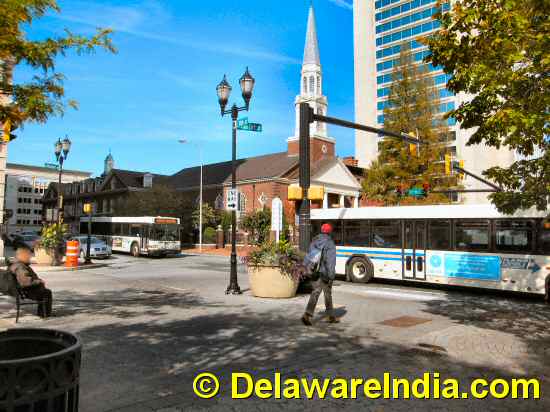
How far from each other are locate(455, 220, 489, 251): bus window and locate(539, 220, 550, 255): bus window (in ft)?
5.08

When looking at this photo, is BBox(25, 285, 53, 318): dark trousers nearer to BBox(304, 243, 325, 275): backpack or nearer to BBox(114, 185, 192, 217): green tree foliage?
BBox(304, 243, 325, 275): backpack

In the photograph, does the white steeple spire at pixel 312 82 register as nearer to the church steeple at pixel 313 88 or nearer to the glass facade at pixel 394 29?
A: the church steeple at pixel 313 88

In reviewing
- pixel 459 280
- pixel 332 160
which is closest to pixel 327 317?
pixel 459 280

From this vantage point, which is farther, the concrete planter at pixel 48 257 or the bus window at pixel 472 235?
the concrete planter at pixel 48 257

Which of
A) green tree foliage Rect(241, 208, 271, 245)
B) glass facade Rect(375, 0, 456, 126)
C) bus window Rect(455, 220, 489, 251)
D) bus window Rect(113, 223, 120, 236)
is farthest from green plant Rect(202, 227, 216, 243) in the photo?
glass facade Rect(375, 0, 456, 126)

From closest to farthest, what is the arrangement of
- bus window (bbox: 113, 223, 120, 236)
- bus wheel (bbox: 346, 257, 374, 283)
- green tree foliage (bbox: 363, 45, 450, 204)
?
1. bus wheel (bbox: 346, 257, 374, 283)
2. green tree foliage (bbox: 363, 45, 450, 204)
3. bus window (bbox: 113, 223, 120, 236)

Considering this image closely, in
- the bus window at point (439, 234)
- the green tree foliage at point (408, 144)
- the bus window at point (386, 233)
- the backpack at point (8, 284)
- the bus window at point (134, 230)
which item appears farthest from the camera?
the bus window at point (134, 230)

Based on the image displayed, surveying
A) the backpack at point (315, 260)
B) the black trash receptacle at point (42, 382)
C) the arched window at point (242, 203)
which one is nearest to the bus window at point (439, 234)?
the backpack at point (315, 260)

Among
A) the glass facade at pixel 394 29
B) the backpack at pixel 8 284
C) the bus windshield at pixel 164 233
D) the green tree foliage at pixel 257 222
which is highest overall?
the glass facade at pixel 394 29

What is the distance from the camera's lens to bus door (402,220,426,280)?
16.0 meters

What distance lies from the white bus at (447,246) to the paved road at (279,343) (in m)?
1.28

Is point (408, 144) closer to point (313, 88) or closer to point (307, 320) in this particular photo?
point (307, 320)

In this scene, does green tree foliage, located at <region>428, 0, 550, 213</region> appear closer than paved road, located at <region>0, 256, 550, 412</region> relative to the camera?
No

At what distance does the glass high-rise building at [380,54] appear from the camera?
77.4 m
